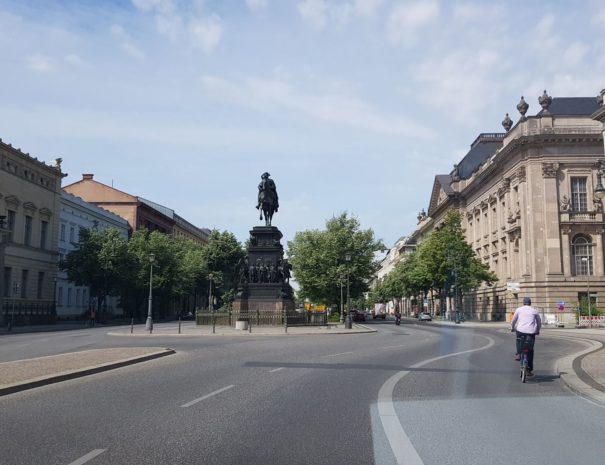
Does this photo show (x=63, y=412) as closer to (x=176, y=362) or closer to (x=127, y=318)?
(x=176, y=362)

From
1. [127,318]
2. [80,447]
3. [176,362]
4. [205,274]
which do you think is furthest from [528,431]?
[205,274]

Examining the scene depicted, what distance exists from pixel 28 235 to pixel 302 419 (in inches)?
2272

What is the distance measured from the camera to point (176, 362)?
1688 cm

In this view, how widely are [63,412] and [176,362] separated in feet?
26.2

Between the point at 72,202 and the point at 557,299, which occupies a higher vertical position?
the point at 72,202

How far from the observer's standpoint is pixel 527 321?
501 inches

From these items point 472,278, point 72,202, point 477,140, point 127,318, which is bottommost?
point 127,318

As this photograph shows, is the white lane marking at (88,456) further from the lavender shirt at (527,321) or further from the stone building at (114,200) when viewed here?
the stone building at (114,200)

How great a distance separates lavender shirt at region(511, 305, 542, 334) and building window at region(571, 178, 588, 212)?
54.9 m

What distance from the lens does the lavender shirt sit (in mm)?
12648

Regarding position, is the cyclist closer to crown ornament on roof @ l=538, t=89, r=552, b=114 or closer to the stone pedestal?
the stone pedestal

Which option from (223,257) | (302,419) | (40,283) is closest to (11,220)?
(40,283)

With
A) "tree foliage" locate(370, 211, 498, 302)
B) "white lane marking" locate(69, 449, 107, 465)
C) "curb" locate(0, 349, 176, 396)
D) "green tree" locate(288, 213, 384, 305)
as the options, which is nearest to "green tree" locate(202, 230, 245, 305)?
"green tree" locate(288, 213, 384, 305)

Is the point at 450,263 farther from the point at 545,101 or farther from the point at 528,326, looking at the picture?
the point at 528,326
